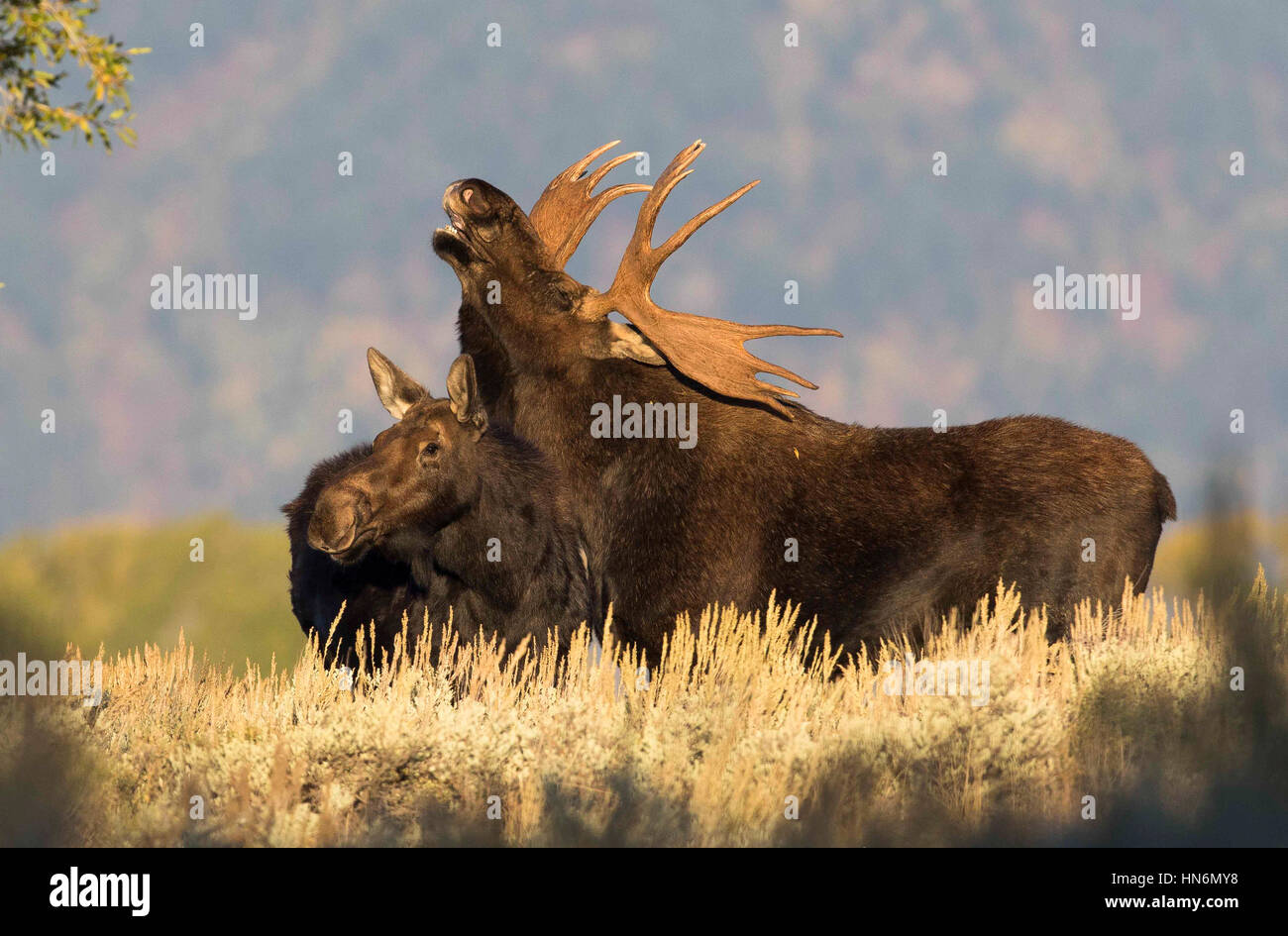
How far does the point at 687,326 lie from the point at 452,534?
8.18 ft

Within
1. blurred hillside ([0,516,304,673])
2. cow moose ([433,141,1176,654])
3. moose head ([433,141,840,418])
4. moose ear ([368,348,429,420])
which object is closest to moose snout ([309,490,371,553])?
moose ear ([368,348,429,420])

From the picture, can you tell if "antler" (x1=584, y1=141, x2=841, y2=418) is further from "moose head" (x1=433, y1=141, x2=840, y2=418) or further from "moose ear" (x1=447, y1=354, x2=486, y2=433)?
"moose ear" (x1=447, y1=354, x2=486, y2=433)

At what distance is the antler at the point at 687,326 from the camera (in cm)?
1034

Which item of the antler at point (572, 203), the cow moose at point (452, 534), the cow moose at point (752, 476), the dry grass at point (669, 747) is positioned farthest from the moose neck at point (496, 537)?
the antler at point (572, 203)

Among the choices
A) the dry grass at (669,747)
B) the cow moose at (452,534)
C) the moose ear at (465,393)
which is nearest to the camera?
the dry grass at (669,747)

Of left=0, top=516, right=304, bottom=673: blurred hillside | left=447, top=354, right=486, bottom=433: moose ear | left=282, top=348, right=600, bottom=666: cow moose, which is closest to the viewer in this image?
left=282, top=348, right=600, bottom=666: cow moose

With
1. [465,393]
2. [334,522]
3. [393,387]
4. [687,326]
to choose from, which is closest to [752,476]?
[687,326]

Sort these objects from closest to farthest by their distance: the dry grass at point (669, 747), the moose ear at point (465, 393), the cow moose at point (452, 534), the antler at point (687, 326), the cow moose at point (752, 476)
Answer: the dry grass at point (669, 747) → the cow moose at point (452, 534) → the moose ear at point (465, 393) → the cow moose at point (752, 476) → the antler at point (687, 326)

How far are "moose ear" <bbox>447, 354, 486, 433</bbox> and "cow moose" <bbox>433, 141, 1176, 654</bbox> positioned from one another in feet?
3.39

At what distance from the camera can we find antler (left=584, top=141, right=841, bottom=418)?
1034 centimetres

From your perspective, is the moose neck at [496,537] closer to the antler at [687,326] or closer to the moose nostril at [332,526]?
the moose nostril at [332,526]

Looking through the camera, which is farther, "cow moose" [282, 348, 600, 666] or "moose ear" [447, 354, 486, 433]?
"moose ear" [447, 354, 486, 433]
